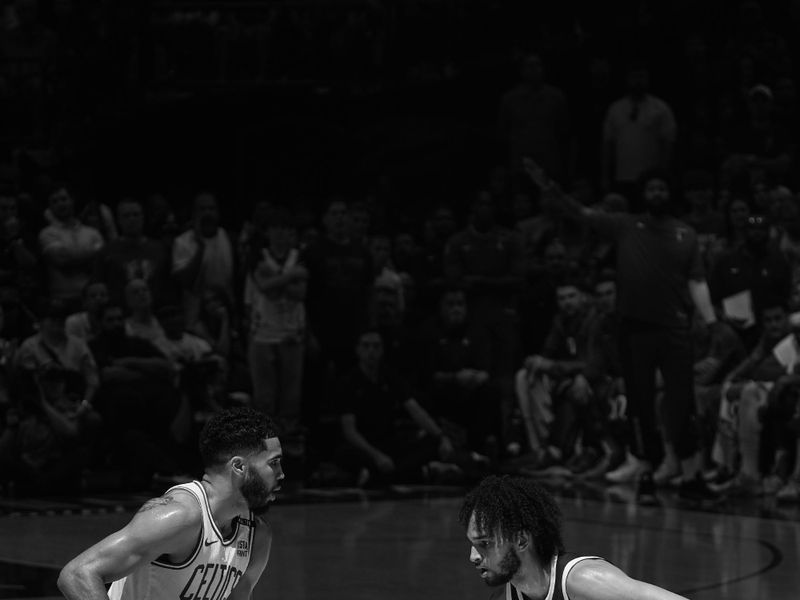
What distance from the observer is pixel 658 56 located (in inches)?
731

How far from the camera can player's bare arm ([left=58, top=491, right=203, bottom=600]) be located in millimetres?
4570

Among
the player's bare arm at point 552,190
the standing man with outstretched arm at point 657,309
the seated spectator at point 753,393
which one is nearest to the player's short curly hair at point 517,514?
the player's bare arm at point 552,190

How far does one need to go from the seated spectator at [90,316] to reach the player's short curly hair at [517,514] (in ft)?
29.0

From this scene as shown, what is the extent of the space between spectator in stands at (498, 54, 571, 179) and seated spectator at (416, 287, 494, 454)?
296 cm

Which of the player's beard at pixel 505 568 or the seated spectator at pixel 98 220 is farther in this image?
the seated spectator at pixel 98 220

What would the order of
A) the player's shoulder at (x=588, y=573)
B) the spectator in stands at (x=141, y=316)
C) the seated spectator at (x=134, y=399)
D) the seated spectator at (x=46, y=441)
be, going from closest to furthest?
1. the player's shoulder at (x=588, y=573)
2. the seated spectator at (x=46, y=441)
3. the seated spectator at (x=134, y=399)
4. the spectator in stands at (x=141, y=316)

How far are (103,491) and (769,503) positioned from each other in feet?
15.6

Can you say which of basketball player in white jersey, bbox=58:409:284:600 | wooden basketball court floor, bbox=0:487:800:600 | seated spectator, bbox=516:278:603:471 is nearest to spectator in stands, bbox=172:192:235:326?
wooden basketball court floor, bbox=0:487:800:600

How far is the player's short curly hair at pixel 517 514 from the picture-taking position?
4.17m

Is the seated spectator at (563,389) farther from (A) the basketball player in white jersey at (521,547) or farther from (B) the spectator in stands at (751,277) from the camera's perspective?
(A) the basketball player in white jersey at (521,547)

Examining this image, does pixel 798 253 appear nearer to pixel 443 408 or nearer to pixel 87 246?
pixel 443 408

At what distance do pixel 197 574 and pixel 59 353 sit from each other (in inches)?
294

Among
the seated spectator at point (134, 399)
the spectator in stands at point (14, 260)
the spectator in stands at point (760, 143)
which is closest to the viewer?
the seated spectator at point (134, 399)

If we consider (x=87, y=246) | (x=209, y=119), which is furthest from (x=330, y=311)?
(x=209, y=119)
